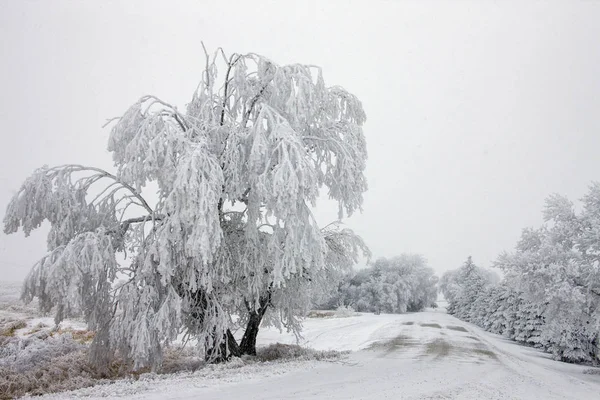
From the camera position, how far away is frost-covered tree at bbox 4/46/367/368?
9039 mm

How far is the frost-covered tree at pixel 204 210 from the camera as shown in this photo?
29.7ft

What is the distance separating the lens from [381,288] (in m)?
56.4

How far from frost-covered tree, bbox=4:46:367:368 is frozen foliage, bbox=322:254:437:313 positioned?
44061mm

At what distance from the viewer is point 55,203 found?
10289mm

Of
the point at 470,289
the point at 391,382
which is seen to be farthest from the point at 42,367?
the point at 470,289

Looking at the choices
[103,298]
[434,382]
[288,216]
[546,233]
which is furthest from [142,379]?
[546,233]

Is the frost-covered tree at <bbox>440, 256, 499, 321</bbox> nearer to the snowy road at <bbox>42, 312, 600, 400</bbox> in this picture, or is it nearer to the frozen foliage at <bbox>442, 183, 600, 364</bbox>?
the frozen foliage at <bbox>442, 183, 600, 364</bbox>

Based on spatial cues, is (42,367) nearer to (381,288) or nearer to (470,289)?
(470,289)

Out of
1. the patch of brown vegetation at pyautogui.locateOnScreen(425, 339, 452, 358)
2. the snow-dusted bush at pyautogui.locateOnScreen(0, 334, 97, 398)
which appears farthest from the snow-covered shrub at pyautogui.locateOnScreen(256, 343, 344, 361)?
the snow-dusted bush at pyautogui.locateOnScreen(0, 334, 97, 398)

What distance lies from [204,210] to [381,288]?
166 ft

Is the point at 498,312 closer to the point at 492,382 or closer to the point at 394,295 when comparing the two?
the point at 394,295

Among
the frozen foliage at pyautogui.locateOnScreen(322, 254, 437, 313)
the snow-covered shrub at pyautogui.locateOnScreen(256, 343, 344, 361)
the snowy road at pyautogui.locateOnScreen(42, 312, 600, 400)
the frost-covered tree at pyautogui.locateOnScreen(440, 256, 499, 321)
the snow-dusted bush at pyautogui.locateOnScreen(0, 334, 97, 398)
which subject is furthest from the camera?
the frozen foliage at pyautogui.locateOnScreen(322, 254, 437, 313)

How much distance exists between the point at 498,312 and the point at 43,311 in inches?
1388

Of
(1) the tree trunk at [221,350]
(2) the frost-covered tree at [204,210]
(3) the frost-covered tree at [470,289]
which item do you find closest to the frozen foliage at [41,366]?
(2) the frost-covered tree at [204,210]
